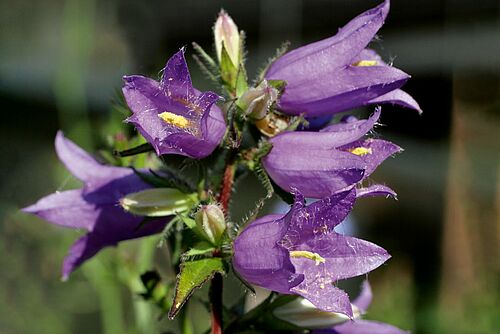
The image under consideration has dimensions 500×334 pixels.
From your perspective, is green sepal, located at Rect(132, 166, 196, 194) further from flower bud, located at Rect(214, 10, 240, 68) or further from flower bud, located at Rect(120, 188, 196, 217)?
flower bud, located at Rect(214, 10, 240, 68)

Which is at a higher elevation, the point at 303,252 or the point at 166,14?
the point at 303,252

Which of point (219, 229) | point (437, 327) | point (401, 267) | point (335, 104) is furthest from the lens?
point (401, 267)

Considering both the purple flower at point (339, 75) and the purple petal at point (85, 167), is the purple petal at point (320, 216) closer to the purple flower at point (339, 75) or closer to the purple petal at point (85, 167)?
the purple flower at point (339, 75)

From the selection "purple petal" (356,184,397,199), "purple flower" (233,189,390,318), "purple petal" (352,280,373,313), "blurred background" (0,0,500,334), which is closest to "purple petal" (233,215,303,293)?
"purple flower" (233,189,390,318)

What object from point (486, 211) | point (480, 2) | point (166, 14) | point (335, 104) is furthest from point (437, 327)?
point (166, 14)

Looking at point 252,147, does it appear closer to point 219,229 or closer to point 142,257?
point 219,229

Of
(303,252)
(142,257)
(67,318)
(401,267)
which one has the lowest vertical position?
(401,267)
